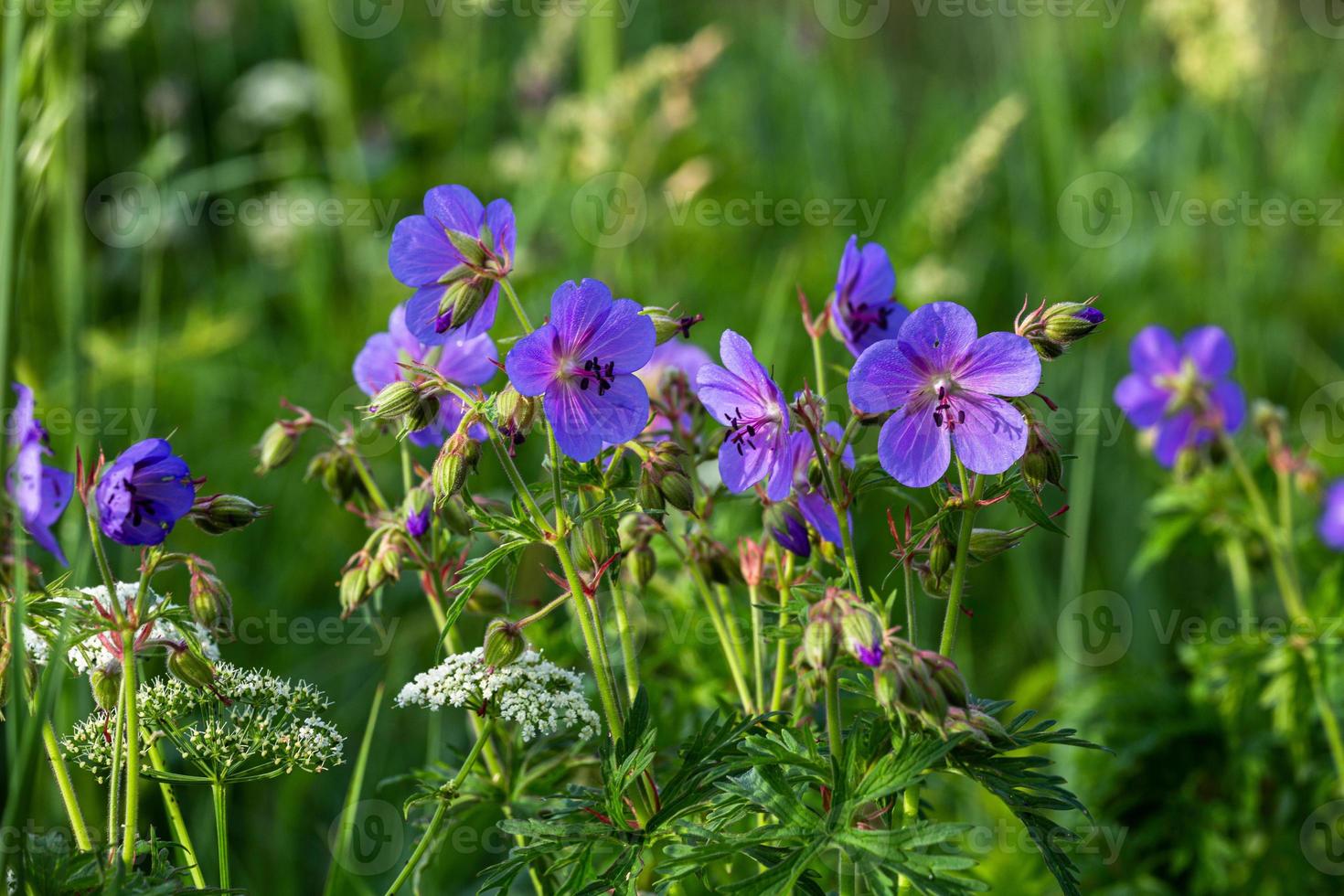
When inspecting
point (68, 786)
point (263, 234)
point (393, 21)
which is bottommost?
point (68, 786)

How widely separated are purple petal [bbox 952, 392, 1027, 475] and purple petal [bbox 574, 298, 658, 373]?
10.2 inches

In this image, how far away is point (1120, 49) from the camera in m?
4.30

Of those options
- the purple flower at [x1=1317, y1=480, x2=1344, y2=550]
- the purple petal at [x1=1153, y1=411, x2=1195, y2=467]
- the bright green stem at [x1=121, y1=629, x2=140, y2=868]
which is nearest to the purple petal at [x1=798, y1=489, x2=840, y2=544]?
the bright green stem at [x1=121, y1=629, x2=140, y2=868]

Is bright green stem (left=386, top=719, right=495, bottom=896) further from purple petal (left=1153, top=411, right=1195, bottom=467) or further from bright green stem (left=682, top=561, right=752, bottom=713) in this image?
purple petal (left=1153, top=411, right=1195, bottom=467)

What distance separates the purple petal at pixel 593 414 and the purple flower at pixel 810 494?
171 millimetres

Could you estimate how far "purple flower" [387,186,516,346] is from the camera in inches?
39.7

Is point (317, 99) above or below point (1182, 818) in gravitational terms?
above

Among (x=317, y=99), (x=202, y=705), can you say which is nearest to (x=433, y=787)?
(x=202, y=705)

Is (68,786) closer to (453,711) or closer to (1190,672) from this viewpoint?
(453,711)

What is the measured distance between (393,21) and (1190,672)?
4127 mm

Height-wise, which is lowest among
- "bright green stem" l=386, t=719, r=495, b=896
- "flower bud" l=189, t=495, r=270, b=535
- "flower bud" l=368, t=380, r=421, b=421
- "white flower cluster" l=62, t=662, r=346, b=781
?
"bright green stem" l=386, t=719, r=495, b=896

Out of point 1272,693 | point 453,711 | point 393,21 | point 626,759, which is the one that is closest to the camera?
point 626,759

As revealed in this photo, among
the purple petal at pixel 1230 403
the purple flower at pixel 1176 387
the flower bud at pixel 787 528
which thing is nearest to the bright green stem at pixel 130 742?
the flower bud at pixel 787 528

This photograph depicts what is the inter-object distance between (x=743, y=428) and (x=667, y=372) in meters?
0.20
